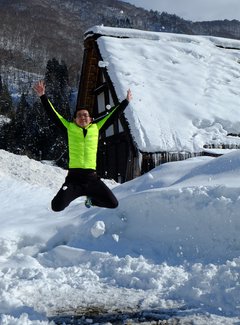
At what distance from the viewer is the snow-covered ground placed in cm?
437

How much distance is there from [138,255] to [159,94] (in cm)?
1126

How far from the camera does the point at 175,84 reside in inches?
699

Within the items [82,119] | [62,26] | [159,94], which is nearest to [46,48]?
[62,26]

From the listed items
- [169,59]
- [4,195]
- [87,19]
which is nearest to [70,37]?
[87,19]

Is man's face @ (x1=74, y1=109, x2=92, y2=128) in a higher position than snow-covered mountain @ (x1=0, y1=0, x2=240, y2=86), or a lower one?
lower

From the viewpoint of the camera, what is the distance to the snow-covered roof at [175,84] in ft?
48.5

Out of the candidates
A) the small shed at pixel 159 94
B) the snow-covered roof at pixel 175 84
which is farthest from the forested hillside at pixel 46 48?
the snow-covered roof at pixel 175 84

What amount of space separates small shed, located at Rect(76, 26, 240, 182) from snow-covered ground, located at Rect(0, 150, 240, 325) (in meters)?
5.54

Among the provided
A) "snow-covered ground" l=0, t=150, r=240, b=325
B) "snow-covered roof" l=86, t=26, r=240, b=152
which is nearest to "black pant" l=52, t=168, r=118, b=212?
"snow-covered ground" l=0, t=150, r=240, b=325

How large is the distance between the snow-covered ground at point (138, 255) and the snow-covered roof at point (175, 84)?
571cm

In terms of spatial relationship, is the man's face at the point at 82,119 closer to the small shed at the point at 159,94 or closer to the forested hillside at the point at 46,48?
the small shed at the point at 159,94

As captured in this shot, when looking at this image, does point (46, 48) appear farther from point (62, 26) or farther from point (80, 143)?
point (80, 143)

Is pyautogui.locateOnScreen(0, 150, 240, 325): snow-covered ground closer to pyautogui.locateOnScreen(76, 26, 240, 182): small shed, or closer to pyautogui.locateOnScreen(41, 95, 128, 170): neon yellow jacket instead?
pyautogui.locateOnScreen(41, 95, 128, 170): neon yellow jacket

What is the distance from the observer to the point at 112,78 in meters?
16.6
